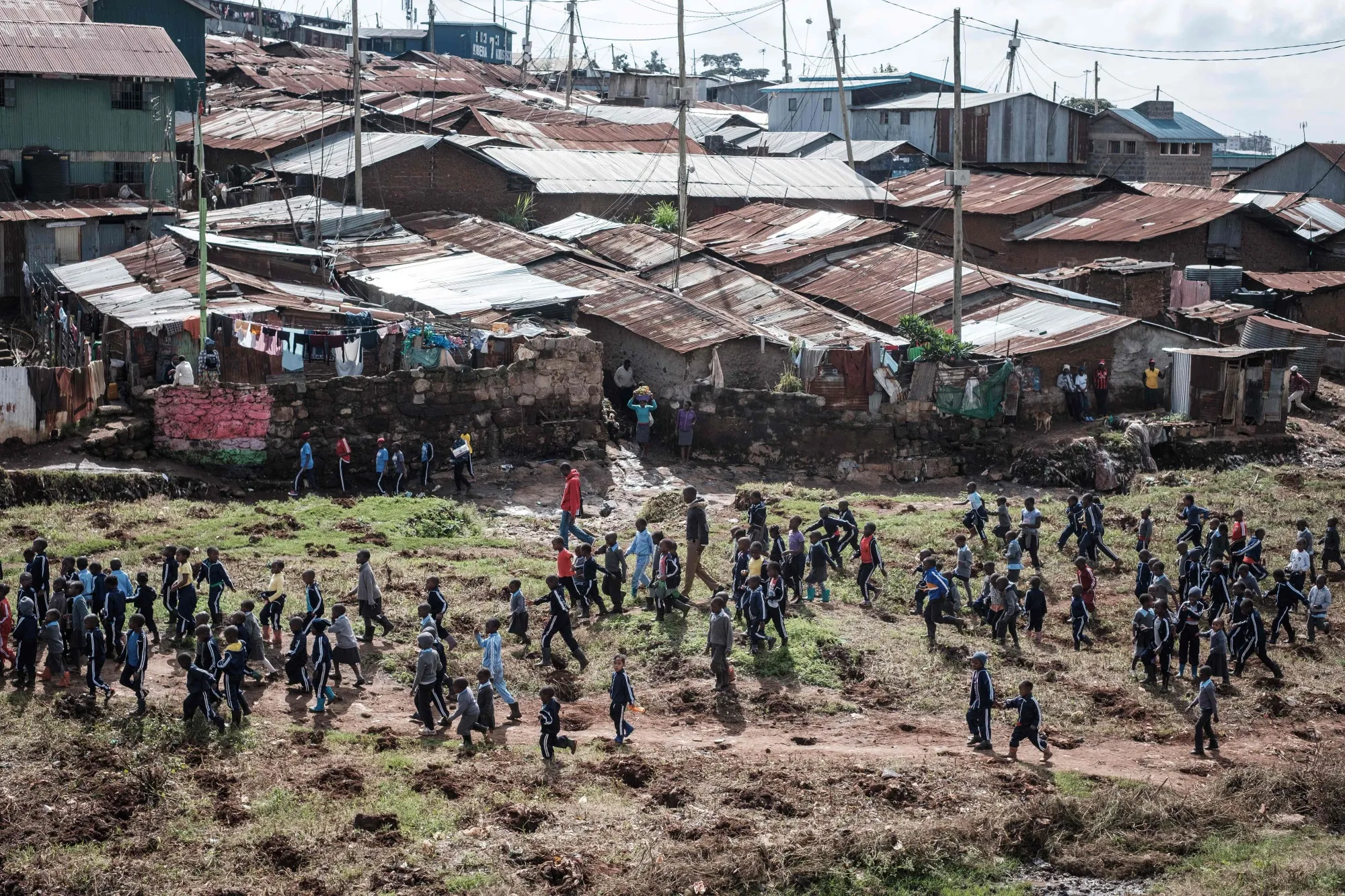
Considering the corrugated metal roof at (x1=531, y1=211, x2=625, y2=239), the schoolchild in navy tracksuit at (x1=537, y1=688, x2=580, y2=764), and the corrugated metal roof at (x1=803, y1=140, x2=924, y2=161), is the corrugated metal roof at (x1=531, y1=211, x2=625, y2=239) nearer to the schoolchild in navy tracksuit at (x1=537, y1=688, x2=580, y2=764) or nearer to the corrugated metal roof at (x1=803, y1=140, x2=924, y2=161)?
the corrugated metal roof at (x1=803, y1=140, x2=924, y2=161)

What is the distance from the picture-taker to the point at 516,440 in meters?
27.3

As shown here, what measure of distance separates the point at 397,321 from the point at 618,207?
17.3 meters

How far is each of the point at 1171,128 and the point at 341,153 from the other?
3132 cm

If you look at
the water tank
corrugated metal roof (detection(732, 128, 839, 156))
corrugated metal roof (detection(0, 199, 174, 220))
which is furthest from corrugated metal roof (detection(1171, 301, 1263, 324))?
corrugated metal roof (detection(0, 199, 174, 220))

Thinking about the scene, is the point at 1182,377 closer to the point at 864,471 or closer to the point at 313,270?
the point at 864,471

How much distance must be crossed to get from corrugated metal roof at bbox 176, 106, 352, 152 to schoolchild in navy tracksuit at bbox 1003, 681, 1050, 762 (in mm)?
Answer: 33790

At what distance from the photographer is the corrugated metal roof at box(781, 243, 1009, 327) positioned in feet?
108

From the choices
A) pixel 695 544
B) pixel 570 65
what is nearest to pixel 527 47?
pixel 570 65

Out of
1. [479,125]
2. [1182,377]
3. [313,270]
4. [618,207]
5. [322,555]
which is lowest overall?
[322,555]

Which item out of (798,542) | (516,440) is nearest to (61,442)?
(516,440)

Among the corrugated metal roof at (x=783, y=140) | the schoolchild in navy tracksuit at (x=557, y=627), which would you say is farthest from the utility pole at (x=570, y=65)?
the schoolchild in navy tracksuit at (x=557, y=627)

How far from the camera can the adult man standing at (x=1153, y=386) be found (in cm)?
2967

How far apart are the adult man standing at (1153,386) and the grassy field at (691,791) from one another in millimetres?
12613

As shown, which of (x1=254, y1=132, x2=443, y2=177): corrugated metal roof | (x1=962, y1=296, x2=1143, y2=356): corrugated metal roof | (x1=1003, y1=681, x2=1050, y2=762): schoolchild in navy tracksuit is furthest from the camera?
(x1=254, y1=132, x2=443, y2=177): corrugated metal roof
